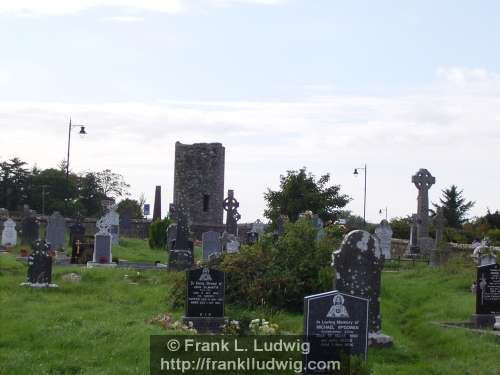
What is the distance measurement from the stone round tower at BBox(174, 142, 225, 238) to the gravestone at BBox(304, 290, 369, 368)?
48.1m

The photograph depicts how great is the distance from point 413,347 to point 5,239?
1021 inches

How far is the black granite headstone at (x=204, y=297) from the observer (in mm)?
14438

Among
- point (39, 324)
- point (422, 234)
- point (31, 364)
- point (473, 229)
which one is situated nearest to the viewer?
point (31, 364)

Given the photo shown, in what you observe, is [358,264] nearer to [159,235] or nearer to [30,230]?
[30,230]

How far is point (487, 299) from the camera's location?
52.6ft

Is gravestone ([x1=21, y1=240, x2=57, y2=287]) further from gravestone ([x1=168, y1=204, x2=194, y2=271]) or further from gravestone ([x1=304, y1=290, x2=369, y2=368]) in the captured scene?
gravestone ([x1=304, y1=290, x2=369, y2=368])

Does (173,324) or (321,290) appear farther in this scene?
(321,290)

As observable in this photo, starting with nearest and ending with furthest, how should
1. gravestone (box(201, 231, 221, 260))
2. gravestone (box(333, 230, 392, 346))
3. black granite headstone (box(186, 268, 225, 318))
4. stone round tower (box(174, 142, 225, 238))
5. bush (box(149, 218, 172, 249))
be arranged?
gravestone (box(333, 230, 392, 346)), black granite headstone (box(186, 268, 225, 318)), gravestone (box(201, 231, 221, 260)), bush (box(149, 218, 172, 249)), stone round tower (box(174, 142, 225, 238))

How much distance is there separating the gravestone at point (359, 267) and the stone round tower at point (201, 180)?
150ft

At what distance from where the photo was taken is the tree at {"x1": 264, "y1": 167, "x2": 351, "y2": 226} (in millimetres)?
43781

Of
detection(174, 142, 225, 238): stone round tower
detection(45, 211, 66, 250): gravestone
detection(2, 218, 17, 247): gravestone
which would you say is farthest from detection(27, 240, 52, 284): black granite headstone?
detection(174, 142, 225, 238): stone round tower

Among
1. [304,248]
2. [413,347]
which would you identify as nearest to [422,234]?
[304,248]

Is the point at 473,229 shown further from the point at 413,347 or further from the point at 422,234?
the point at 413,347

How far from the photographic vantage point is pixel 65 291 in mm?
18750
